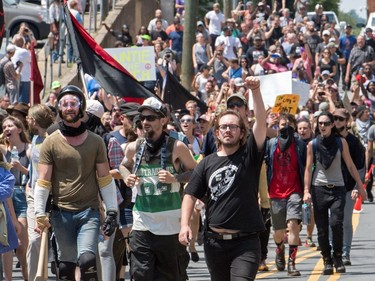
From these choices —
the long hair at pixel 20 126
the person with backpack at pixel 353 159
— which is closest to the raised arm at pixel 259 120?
the long hair at pixel 20 126

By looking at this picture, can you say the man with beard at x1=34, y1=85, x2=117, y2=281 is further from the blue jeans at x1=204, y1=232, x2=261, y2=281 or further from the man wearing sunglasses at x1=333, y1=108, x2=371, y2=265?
the man wearing sunglasses at x1=333, y1=108, x2=371, y2=265

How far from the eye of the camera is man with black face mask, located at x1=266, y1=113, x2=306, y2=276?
1473 cm

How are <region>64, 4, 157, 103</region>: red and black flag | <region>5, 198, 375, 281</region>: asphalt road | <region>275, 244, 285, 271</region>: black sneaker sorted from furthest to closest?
<region>64, 4, 157, 103</region>: red and black flag
<region>275, 244, 285, 271</region>: black sneaker
<region>5, 198, 375, 281</region>: asphalt road

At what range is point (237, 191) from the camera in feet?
31.4

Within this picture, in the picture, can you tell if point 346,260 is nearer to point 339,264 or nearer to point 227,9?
point 339,264

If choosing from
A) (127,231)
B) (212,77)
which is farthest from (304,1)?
(127,231)

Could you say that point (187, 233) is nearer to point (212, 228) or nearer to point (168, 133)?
point (212, 228)

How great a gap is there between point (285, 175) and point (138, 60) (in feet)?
19.4

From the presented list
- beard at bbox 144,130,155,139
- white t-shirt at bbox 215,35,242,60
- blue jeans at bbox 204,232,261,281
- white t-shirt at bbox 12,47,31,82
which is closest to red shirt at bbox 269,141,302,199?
beard at bbox 144,130,155,139

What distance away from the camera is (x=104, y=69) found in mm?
16609

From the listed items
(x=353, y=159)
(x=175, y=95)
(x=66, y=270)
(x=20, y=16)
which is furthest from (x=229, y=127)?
(x=20, y=16)

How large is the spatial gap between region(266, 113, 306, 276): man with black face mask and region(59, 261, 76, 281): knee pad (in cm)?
487

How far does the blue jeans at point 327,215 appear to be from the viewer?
48.4 ft

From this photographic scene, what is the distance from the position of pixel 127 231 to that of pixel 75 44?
5.26 meters
